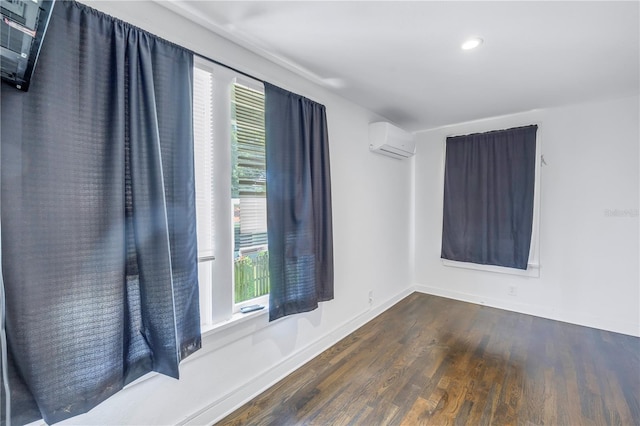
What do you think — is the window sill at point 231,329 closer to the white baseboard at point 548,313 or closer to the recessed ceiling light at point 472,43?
the recessed ceiling light at point 472,43

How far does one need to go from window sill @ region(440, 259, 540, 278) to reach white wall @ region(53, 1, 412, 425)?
2.16 feet

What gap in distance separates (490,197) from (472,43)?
2.23 meters

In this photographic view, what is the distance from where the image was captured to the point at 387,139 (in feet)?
9.89

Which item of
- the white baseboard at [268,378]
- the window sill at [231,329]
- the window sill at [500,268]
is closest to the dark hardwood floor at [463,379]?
the white baseboard at [268,378]

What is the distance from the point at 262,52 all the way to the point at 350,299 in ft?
7.73

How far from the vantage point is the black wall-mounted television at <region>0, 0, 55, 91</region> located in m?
0.69

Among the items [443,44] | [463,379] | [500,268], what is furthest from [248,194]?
[500,268]

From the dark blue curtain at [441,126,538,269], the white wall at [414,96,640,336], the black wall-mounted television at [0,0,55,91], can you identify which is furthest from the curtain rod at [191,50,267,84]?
the white wall at [414,96,640,336]

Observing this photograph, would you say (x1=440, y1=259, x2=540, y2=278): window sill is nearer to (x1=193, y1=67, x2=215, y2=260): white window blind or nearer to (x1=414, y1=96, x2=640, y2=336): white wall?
(x1=414, y1=96, x2=640, y2=336): white wall

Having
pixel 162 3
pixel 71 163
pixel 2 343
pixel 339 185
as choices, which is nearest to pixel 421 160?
pixel 339 185

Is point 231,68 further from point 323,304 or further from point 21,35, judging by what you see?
point 323,304

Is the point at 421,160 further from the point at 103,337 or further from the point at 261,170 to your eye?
the point at 103,337

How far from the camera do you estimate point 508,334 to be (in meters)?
2.82

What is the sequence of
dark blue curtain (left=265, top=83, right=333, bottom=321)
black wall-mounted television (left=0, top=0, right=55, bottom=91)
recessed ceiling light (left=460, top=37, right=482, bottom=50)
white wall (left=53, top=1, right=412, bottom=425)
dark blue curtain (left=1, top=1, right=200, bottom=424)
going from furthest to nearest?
dark blue curtain (left=265, top=83, right=333, bottom=321)
recessed ceiling light (left=460, top=37, right=482, bottom=50)
white wall (left=53, top=1, right=412, bottom=425)
dark blue curtain (left=1, top=1, right=200, bottom=424)
black wall-mounted television (left=0, top=0, right=55, bottom=91)
